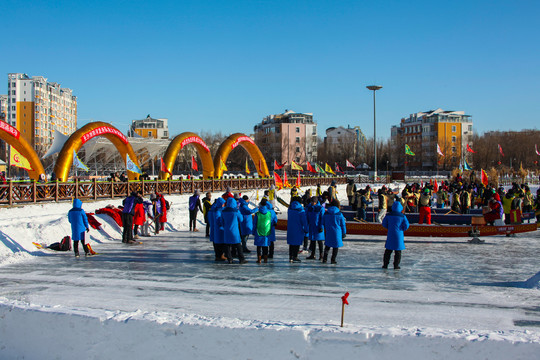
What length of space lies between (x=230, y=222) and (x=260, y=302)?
302cm

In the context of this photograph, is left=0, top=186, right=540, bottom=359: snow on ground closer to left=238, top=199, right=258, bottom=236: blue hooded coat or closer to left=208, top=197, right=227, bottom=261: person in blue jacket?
left=208, top=197, right=227, bottom=261: person in blue jacket

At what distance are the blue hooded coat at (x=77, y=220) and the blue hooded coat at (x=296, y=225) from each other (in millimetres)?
4513

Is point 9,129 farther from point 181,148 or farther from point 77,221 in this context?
point 77,221

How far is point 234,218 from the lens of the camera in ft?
32.3

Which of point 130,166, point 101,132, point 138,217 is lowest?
point 138,217

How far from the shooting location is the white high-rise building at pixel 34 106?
359 ft

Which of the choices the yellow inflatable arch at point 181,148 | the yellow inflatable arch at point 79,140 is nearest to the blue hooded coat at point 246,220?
the yellow inflatable arch at point 79,140

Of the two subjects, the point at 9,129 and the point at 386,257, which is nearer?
the point at 386,257

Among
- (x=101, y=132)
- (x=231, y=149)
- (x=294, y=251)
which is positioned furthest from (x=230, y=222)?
(x=231, y=149)

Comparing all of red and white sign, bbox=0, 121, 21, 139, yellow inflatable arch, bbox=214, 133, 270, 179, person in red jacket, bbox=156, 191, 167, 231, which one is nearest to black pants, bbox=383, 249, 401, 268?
person in red jacket, bbox=156, 191, 167, 231

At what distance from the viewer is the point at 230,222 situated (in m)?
9.83

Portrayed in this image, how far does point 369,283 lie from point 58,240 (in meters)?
8.06

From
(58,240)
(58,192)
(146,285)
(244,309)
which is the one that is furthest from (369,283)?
(58,192)

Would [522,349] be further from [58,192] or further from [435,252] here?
[58,192]
